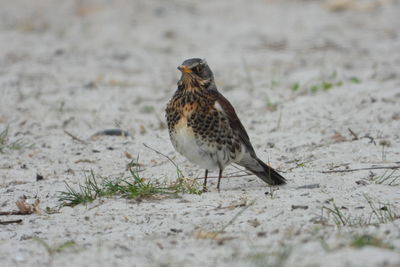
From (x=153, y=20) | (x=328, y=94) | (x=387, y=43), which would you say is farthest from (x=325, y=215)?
(x=153, y=20)

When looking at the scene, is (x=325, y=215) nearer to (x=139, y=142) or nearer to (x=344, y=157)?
(x=344, y=157)

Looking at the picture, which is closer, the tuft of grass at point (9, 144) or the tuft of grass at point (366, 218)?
the tuft of grass at point (366, 218)

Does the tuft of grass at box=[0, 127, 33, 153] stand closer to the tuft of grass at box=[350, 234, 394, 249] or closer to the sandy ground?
the sandy ground

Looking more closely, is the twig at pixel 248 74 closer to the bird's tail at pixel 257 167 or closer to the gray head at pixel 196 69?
the bird's tail at pixel 257 167

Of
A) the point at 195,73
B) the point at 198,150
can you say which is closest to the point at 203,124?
the point at 198,150

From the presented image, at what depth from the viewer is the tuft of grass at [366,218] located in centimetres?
421

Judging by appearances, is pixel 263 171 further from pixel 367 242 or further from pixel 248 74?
pixel 248 74

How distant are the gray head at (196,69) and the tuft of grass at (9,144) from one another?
2.09 metres

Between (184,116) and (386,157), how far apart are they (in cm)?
182

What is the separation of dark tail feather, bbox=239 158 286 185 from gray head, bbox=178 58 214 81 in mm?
747

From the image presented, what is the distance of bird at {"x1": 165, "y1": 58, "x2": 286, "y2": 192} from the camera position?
5.24 m

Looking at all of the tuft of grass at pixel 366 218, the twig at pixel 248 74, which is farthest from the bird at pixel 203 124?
the twig at pixel 248 74

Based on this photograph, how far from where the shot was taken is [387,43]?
10.7m

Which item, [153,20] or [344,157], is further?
[153,20]
